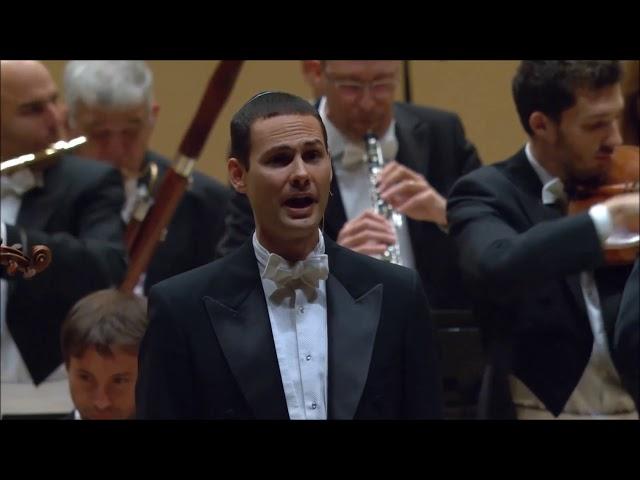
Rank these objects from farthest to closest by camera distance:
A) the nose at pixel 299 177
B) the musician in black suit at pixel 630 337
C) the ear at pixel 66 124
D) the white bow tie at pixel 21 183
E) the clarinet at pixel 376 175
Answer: the ear at pixel 66 124 → the white bow tie at pixel 21 183 → the clarinet at pixel 376 175 → the musician in black suit at pixel 630 337 → the nose at pixel 299 177

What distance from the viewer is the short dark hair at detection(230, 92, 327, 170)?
5.71 ft

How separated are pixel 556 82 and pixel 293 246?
52cm

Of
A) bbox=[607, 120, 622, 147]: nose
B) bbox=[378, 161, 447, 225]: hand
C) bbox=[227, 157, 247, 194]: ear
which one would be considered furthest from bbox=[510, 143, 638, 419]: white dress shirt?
bbox=[227, 157, 247, 194]: ear

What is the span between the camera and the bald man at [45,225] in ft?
7.49

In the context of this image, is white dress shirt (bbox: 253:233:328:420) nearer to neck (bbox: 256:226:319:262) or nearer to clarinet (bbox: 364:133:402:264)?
neck (bbox: 256:226:319:262)

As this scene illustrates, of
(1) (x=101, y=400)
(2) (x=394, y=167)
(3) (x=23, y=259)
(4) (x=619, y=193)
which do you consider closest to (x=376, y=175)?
(2) (x=394, y=167)

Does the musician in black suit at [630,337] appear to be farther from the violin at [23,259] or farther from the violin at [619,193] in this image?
the violin at [23,259]

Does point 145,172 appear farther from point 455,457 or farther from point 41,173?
point 455,457

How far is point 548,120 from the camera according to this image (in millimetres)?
2107

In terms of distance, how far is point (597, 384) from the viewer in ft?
6.63

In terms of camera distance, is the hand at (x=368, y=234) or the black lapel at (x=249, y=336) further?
the hand at (x=368, y=234)

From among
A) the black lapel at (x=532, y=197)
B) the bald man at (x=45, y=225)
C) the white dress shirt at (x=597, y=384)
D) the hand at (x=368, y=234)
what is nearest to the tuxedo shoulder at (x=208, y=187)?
the bald man at (x=45, y=225)

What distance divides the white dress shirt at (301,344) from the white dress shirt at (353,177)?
422mm

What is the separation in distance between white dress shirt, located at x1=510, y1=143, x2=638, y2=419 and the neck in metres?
0.41
